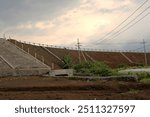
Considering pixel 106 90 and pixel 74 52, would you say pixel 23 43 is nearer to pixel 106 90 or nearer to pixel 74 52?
pixel 74 52

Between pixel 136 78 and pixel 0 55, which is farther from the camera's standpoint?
pixel 0 55

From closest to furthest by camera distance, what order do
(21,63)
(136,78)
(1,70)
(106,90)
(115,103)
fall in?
(115,103) < (106,90) < (136,78) < (1,70) < (21,63)

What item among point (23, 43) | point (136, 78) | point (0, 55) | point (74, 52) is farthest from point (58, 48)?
point (136, 78)

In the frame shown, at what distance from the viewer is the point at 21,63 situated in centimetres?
4491

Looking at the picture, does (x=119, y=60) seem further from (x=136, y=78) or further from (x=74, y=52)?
(x=136, y=78)

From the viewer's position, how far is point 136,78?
27.9 m

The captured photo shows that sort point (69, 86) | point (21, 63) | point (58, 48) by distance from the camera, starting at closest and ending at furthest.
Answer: point (69, 86) → point (21, 63) → point (58, 48)

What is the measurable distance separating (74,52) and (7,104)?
A: 66.4 meters

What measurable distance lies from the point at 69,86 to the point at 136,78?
6.39 meters

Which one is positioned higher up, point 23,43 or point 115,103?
point 23,43

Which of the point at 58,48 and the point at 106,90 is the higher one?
the point at 58,48

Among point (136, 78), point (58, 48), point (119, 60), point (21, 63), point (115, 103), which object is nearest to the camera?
point (115, 103)

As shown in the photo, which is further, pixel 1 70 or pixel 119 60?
pixel 119 60

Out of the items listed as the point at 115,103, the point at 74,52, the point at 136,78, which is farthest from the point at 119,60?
the point at 115,103
